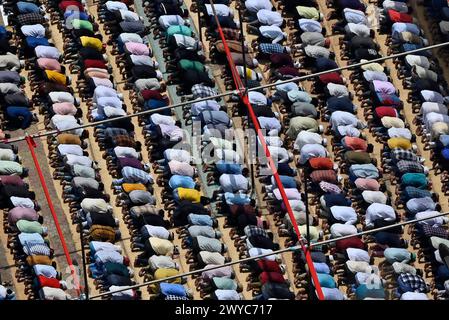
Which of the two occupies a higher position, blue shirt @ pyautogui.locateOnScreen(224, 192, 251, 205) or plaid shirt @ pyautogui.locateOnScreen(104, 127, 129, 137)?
plaid shirt @ pyautogui.locateOnScreen(104, 127, 129, 137)

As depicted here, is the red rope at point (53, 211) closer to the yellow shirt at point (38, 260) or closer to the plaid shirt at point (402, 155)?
the yellow shirt at point (38, 260)

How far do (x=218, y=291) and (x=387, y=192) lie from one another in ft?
33.3

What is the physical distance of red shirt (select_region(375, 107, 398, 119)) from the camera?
86.9 meters

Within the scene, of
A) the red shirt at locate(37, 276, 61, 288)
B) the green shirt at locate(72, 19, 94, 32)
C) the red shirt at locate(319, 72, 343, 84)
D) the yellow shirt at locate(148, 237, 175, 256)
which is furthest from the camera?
the green shirt at locate(72, 19, 94, 32)

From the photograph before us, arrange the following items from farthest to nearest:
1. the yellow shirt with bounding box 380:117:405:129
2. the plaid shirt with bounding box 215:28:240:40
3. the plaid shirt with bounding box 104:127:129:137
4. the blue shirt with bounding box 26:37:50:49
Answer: the plaid shirt with bounding box 215:28:240:40 → the blue shirt with bounding box 26:37:50:49 → the yellow shirt with bounding box 380:117:405:129 → the plaid shirt with bounding box 104:127:129:137

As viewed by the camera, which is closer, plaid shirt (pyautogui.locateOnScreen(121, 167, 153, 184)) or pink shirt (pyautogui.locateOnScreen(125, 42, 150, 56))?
plaid shirt (pyautogui.locateOnScreen(121, 167, 153, 184))

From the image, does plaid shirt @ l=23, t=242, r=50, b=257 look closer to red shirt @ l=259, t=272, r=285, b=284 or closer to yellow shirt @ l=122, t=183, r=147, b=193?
yellow shirt @ l=122, t=183, r=147, b=193

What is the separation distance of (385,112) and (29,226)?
58.2 ft

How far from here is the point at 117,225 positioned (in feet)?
270

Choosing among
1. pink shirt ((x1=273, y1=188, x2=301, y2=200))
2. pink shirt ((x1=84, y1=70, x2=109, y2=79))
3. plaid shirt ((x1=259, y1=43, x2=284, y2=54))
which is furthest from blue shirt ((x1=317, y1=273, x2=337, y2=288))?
pink shirt ((x1=84, y1=70, x2=109, y2=79))

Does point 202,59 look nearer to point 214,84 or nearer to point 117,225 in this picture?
point 214,84

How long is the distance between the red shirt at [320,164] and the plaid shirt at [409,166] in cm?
311

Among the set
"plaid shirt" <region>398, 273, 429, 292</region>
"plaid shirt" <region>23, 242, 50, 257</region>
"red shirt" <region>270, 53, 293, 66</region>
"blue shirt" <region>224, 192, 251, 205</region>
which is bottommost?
"plaid shirt" <region>398, 273, 429, 292</region>

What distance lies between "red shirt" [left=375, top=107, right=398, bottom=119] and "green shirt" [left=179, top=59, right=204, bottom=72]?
874 cm
